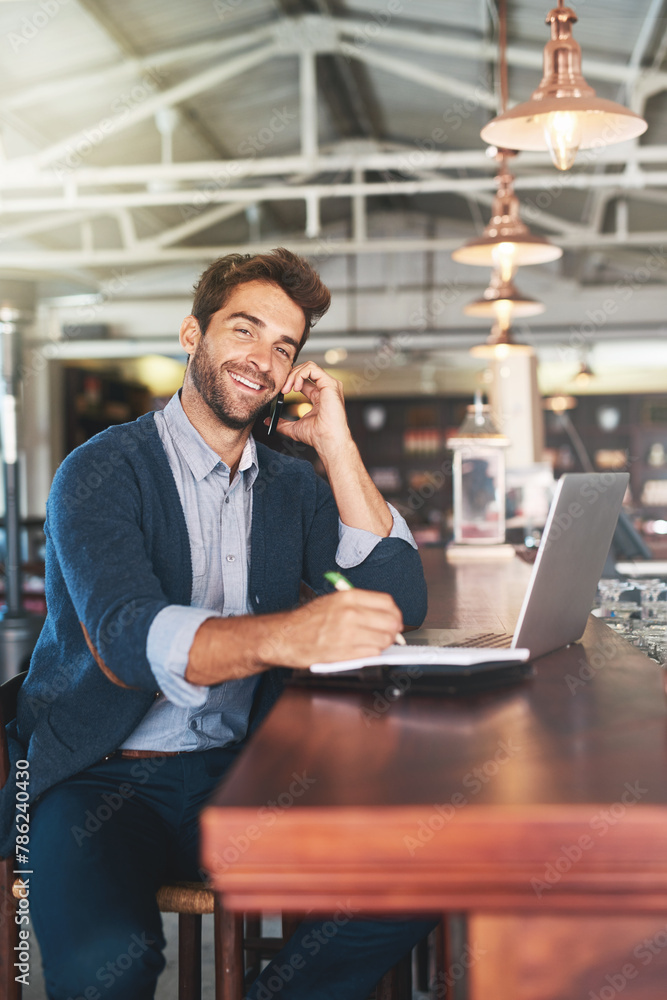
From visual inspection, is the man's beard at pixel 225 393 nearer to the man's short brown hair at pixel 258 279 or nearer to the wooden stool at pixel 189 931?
the man's short brown hair at pixel 258 279

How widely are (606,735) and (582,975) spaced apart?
0.26 metres

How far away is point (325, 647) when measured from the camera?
1.11m

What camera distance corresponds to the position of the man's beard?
1.71 m

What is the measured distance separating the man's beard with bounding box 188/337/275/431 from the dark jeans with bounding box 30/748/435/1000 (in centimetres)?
63

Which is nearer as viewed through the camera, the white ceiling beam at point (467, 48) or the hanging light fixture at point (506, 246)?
the hanging light fixture at point (506, 246)

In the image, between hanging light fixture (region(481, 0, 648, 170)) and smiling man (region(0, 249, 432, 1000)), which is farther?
hanging light fixture (region(481, 0, 648, 170))

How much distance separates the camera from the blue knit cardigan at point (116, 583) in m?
1.21

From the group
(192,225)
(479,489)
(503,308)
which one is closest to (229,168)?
(503,308)

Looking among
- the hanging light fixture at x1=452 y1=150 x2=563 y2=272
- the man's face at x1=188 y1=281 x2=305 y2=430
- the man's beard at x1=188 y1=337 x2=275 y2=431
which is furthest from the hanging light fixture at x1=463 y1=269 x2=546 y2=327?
the man's beard at x1=188 y1=337 x2=275 y2=431

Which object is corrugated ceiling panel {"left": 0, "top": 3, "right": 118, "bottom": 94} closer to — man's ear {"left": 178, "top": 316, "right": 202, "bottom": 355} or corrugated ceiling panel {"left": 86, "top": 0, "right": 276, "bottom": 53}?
corrugated ceiling panel {"left": 86, "top": 0, "right": 276, "bottom": 53}

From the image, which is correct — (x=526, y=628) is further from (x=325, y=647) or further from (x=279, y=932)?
(x=279, y=932)

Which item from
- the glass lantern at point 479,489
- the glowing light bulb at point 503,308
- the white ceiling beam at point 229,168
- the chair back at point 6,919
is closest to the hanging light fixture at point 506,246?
the glowing light bulb at point 503,308

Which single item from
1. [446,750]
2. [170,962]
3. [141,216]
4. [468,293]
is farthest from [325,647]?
[468,293]

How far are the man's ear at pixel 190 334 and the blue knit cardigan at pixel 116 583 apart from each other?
24 centimetres
